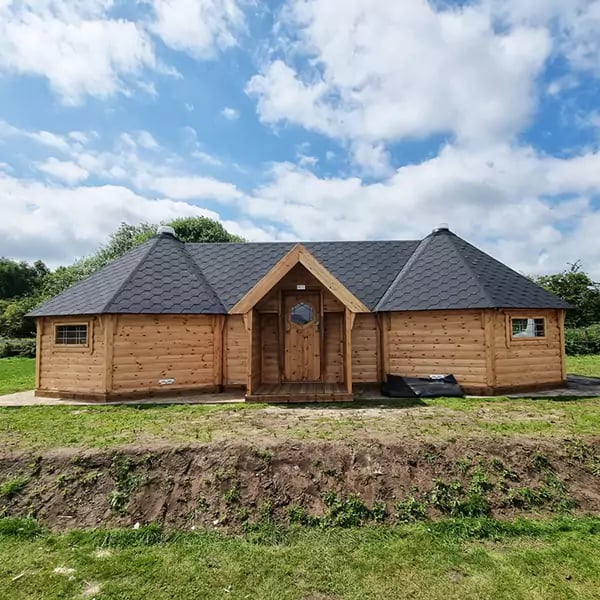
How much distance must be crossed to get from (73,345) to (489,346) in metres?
11.0

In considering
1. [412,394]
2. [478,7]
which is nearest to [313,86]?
[478,7]

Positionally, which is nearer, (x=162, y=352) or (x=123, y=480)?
(x=123, y=480)

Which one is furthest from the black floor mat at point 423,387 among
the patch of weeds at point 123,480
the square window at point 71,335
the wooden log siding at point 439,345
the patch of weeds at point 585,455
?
the square window at point 71,335

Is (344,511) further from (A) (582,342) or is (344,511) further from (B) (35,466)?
(A) (582,342)

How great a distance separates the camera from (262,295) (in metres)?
8.88

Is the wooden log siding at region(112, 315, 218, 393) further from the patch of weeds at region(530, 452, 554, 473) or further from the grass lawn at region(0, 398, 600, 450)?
the patch of weeds at region(530, 452, 554, 473)

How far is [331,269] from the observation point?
41.4ft

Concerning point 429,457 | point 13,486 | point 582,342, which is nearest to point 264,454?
point 429,457

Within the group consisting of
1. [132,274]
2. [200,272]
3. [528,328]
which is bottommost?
[528,328]

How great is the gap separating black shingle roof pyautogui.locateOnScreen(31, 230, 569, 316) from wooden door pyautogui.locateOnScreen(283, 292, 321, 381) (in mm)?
1851

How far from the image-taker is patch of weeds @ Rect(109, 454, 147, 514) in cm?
457

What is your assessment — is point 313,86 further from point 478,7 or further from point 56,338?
point 56,338

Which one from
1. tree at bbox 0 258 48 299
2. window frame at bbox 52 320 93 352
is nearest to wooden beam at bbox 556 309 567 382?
window frame at bbox 52 320 93 352

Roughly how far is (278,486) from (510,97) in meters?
10.2
